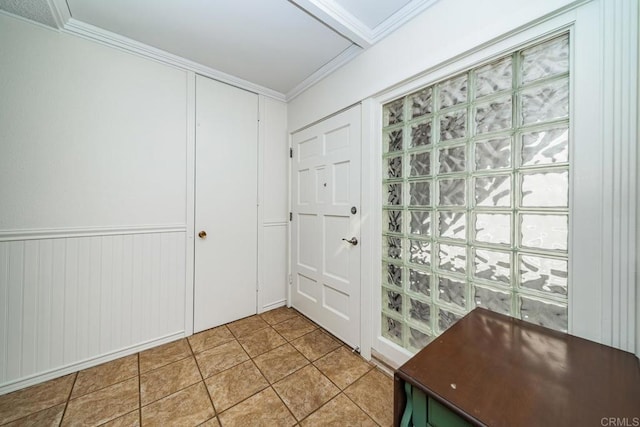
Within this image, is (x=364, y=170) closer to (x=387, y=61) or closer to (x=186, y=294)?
(x=387, y=61)

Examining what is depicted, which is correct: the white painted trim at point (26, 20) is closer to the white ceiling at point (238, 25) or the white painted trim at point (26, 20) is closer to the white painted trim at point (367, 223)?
the white ceiling at point (238, 25)

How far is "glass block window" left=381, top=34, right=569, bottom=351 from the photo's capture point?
1053mm

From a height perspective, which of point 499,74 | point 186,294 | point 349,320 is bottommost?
point 349,320

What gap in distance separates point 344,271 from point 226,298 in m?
1.25

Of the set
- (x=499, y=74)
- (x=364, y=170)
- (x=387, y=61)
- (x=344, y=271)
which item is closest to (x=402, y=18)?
(x=387, y=61)

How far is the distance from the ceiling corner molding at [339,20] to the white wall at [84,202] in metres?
1.33

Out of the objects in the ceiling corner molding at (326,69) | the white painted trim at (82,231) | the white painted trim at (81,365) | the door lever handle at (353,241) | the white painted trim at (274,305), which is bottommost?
the white painted trim at (81,365)

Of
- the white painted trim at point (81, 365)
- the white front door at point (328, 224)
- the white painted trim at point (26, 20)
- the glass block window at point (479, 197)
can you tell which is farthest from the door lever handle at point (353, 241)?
the white painted trim at point (26, 20)

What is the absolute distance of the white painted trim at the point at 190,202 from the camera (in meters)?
2.09

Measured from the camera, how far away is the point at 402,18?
1.51 metres

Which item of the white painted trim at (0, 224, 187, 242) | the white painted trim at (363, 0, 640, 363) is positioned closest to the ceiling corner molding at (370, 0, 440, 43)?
the white painted trim at (363, 0, 640, 363)

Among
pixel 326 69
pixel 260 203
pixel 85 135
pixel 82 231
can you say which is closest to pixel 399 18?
pixel 326 69

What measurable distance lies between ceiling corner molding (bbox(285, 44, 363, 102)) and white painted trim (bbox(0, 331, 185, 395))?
8.62ft

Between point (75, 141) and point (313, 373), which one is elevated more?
point (75, 141)
